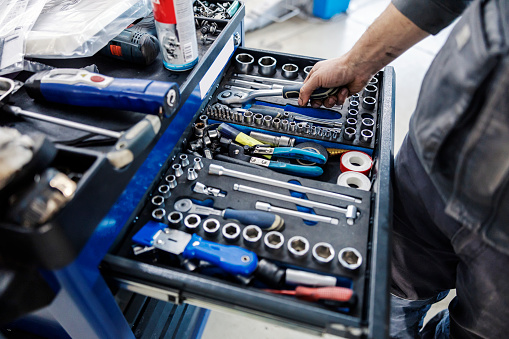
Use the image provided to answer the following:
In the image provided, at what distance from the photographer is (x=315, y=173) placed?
81 cm

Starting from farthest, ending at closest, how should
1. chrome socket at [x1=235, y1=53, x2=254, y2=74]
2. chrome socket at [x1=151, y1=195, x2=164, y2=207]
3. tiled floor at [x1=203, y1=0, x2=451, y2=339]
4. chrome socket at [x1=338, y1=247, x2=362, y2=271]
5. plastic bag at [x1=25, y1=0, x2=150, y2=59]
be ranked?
tiled floor at [x1=203, y1=0, x2=451, y2=339] → chrome socket at [x1=235, y1=53, x2=254, y2=74] → plastic bag at [x1=25, y1=0, x2=150, y2=59] → chrome socket at [x1=151, y1=195, x2=164, y2=207] → chrome socket at [x1=338, y1=247, x2=362, y2=271]

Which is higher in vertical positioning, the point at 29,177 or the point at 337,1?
the point at 29,177

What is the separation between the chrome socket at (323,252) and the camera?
24.8 inches

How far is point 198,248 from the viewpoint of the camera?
0.63 m

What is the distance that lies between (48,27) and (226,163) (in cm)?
51

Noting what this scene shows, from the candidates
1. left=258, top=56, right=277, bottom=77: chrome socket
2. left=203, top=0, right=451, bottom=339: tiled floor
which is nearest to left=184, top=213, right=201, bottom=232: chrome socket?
left=258, top=56, right=277, bottom=77: chrome socket

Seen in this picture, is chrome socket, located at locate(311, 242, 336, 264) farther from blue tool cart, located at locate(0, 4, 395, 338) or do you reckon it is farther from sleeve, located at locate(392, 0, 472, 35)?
sleeve, located at locate(392, 0, 472, 35)

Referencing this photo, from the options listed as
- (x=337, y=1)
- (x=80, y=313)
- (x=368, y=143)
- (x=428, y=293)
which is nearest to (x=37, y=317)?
(x=80, y=313)

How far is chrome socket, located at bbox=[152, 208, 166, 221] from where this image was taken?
696 millimetres

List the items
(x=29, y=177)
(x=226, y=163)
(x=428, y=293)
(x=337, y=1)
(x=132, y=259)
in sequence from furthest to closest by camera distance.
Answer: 1. (x=337, y=1)
2. (x=428, y=293)
3. (x=226, y=163)
4. (x=132, y=259)
5. (x=29, y=177)

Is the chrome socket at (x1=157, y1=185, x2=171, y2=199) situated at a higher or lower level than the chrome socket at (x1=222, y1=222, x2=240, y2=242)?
higher

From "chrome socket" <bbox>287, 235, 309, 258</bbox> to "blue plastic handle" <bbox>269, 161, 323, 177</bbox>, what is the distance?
0.18 metres

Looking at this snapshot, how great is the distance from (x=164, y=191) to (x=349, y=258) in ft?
1.20

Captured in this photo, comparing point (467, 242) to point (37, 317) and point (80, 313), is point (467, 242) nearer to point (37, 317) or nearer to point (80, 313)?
point (80, 313)
